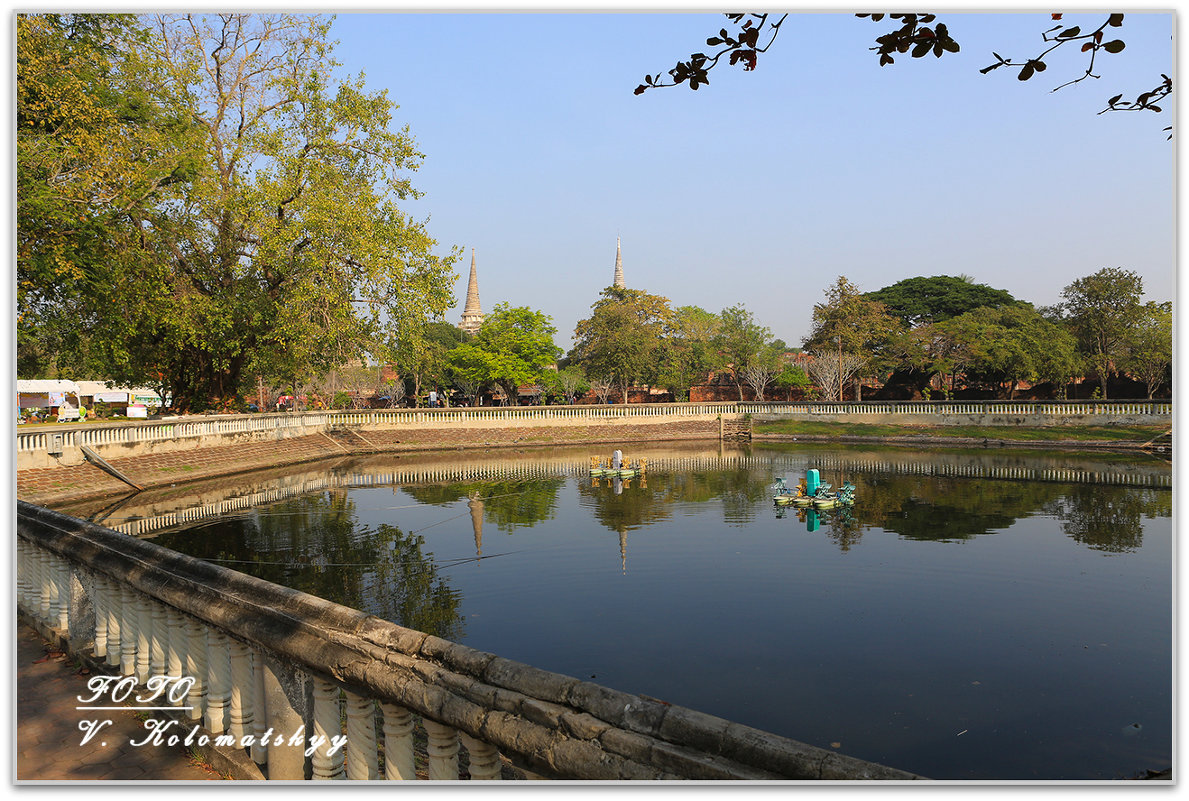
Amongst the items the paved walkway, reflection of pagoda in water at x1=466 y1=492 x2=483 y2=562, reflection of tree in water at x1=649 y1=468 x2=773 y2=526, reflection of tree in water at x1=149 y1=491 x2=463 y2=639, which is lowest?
reflection of pagoda in water at x1=466 y1=492 x2=483 y2=562

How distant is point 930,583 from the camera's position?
12328mm

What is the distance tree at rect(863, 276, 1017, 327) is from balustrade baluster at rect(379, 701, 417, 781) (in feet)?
210

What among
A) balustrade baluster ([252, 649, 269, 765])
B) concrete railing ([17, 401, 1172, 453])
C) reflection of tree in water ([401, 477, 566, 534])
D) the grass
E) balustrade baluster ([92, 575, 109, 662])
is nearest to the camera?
balustrade baluster ([252, 649, 269, 765])

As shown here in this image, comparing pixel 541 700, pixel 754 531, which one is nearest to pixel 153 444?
pixel 754 531

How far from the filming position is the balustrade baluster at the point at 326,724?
3.68 meters

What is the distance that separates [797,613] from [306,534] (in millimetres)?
11038

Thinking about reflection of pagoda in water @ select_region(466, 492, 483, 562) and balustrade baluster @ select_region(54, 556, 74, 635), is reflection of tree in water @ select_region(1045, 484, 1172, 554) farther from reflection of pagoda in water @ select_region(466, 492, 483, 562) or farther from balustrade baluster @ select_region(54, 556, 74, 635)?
balustrade baluster @ select_region(54, 556, 74, 635)

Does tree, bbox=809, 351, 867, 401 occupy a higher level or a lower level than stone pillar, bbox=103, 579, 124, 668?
higher

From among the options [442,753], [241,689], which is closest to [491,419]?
[241,689]

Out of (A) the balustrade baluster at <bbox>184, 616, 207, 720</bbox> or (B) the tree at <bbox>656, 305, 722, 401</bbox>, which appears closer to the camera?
(A) the balustrade baluster at <bbox>184, 616, 207, 720</bbox>

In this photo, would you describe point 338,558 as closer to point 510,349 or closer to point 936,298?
point 510,349

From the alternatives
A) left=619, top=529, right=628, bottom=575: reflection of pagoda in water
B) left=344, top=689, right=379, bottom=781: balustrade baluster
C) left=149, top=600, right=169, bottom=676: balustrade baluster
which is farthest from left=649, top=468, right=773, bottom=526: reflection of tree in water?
left=344, top=689, right=379, bottom=781: balustrade baluster

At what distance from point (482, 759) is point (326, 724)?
1098 mm

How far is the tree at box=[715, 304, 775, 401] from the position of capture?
60.6 meters
